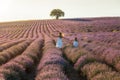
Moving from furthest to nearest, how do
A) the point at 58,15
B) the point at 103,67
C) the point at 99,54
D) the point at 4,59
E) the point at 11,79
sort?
1. the point at 58,15
2. the point at 99,54
3. the point at 4,59
4. the point at 103,67
5. the point at 11,79

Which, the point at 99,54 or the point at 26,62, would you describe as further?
the point at 99,54

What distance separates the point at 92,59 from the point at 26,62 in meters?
2.77

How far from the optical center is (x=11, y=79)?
988 cm

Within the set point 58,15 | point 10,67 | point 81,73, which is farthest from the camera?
point 58,15

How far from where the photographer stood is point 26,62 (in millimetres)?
13422

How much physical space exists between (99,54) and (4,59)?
16.1ft

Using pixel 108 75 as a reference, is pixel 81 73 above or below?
below

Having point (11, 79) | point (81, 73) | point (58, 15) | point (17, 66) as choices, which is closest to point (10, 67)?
point (17, 66)

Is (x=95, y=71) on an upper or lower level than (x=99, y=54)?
upper

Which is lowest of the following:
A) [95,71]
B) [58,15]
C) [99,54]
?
[58,15]

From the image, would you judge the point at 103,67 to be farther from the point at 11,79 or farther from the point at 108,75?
the point at 11,79

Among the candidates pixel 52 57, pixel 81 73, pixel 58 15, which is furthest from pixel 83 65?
pixel 58 15

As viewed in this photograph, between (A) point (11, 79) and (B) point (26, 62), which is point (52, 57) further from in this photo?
(A) point (11, 79)

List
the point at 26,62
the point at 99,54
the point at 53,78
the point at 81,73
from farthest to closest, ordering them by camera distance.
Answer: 1. the point at 99,54
2. the point at 26,62
3. the point at 81,73
4. the point at 53,78
